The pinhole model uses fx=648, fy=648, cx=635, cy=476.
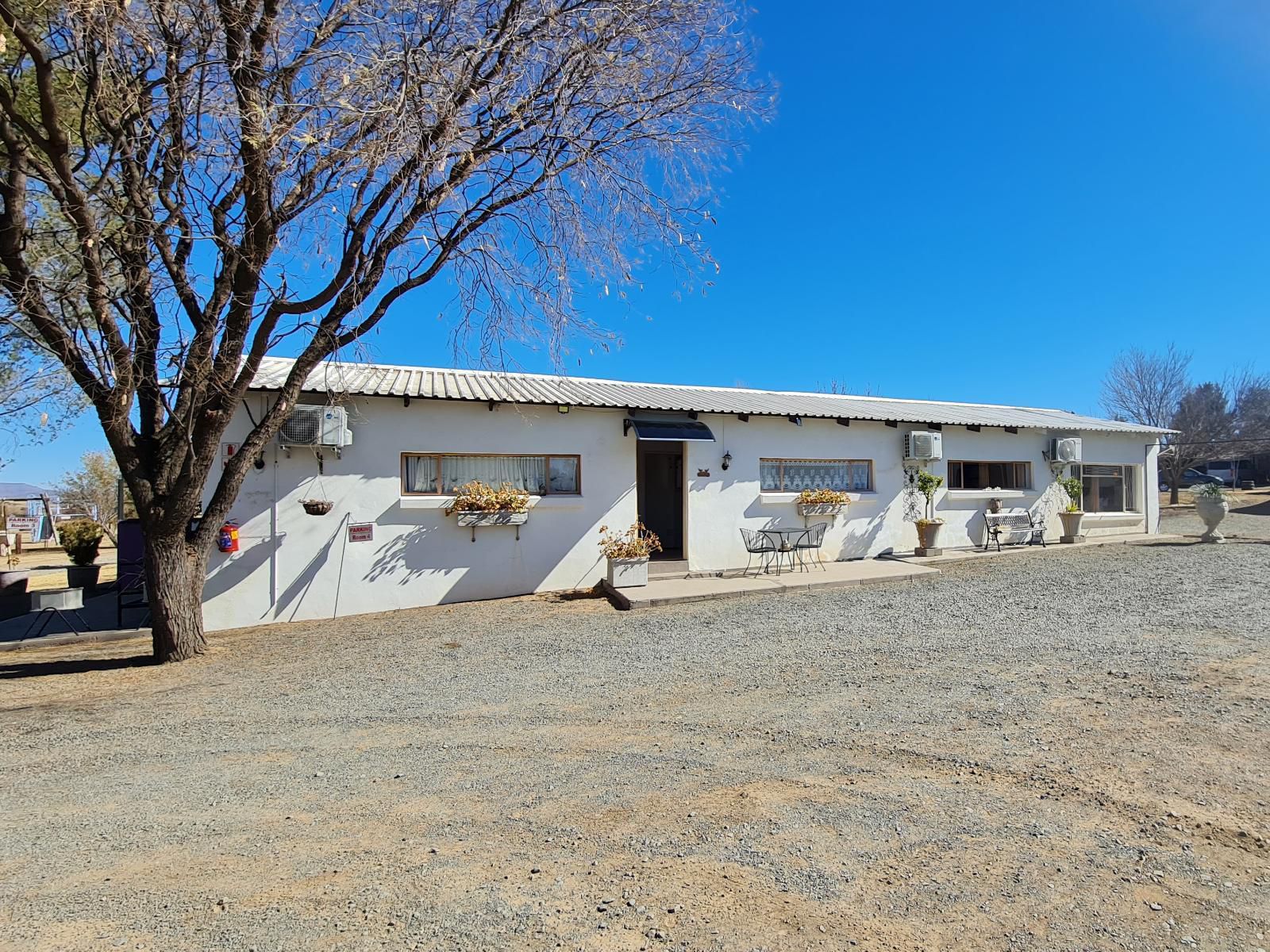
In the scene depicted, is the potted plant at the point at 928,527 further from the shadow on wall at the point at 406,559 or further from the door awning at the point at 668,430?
the shadow on wall at the point at 406,559

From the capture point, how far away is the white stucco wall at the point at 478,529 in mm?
8945

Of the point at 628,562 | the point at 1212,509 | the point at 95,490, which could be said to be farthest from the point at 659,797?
the point at 95,490

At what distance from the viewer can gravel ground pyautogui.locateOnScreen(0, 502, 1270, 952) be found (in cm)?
245

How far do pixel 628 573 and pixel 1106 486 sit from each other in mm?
14082

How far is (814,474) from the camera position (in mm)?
12812

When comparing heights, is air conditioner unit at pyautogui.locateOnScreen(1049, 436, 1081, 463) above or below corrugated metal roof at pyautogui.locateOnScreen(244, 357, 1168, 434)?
below

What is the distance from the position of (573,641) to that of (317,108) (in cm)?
612

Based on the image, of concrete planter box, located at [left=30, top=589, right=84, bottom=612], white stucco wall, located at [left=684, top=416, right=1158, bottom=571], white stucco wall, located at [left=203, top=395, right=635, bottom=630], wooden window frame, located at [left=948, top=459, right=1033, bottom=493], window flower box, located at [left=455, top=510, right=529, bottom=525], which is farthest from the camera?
wooden window frame, located at [left=948, top=459, right=1033, bottom=493]

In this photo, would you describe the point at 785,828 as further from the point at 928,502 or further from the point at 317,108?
the point at 928,502

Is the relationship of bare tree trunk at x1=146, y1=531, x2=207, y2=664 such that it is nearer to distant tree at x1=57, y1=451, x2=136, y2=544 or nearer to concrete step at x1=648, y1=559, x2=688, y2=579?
concrete step at x1=648, y1=559, x2=688, y2=579

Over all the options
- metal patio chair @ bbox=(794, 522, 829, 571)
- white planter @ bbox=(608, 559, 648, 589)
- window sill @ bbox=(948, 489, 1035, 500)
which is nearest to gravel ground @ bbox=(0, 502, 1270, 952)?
white planter @ bbox=(608, 559, 648, 589)

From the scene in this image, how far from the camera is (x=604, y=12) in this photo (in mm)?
7121

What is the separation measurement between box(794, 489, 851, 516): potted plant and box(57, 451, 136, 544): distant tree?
2161 cm

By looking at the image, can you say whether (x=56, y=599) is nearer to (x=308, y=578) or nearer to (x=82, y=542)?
(x=82, y=542)
